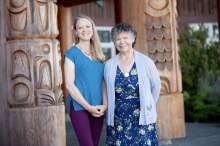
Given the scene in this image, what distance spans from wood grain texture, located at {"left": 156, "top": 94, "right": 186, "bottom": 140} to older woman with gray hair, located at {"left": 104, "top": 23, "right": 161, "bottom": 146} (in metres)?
1.48

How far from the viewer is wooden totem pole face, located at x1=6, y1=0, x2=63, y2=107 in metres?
2.68

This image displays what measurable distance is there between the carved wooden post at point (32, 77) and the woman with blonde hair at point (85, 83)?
0.60 metres

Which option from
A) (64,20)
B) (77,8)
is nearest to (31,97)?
(64,20)

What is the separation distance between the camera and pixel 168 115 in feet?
12.2

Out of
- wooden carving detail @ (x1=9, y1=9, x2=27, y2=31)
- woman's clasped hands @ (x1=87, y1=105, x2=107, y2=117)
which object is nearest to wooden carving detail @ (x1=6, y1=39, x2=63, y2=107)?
wooden carving detail @ (x1=9, y1=9, x2=27, y2=31)

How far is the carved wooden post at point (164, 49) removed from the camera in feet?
12.2

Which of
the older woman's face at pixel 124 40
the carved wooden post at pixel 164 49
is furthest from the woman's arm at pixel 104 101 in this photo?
the carved wooden post at pixel 164 49

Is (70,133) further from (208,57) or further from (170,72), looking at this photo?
(208,57)

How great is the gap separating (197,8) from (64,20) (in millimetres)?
6004

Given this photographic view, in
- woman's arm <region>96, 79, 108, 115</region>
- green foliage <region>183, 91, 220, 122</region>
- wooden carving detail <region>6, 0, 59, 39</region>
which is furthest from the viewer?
green foliage <region>183, 91, 220, 122</region>

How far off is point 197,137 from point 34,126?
2897mm

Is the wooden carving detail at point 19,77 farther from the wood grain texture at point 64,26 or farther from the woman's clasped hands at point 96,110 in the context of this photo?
the wood grain texture at point 64,26

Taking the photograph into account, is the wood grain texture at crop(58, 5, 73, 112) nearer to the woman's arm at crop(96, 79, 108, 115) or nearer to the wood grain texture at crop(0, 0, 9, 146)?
the wood grain texture at crop(0, 0, 9, 146)

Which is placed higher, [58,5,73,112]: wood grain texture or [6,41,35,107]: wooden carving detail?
[58,5,73,112]: wood grain texture
